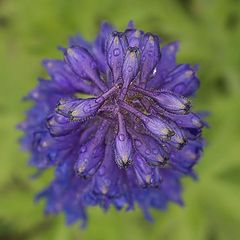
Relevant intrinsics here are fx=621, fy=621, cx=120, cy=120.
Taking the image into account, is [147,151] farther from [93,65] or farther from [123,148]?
[93,65]

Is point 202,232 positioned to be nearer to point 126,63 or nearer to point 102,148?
point 102,148


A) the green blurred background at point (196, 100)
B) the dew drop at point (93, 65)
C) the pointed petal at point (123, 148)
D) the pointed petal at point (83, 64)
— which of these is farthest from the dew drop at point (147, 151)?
the green blurred background at point (196, 100)

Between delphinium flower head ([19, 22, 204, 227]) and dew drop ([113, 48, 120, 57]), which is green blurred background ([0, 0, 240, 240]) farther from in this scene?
dew drop ([113, 48, 120, 57])

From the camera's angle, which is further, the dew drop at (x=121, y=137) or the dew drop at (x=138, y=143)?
the dew drop at (x=138, y=143)

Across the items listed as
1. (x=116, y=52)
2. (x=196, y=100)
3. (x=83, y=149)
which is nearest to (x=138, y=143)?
(x=83, y=149)

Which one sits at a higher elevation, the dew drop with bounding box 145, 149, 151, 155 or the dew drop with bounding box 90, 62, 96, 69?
the dew drop with bounding box 90, 62, 96, 69

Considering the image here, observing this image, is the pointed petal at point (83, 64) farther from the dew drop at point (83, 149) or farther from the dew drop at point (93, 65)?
the dew drop at point (83, 149)

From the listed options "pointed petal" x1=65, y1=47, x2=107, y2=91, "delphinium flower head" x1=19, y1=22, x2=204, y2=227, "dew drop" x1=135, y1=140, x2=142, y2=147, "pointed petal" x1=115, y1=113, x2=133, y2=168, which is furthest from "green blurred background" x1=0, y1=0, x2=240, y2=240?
"pointed petal" x1=115, y1=113, x2=133, y2=168
